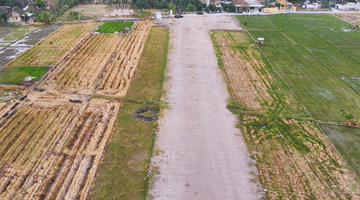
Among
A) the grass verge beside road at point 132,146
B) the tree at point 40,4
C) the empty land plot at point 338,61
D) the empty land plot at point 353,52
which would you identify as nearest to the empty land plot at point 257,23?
the empty land plot at point 338,61

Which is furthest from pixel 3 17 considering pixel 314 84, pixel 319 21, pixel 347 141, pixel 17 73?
pixel 319 21

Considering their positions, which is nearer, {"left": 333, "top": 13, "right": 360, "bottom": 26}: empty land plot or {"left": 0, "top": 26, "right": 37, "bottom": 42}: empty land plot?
{"left": 0, "top": 26, "right": 37, "bottom": 42}: empty land plot

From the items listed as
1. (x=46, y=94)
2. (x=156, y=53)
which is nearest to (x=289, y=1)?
(x=156, y=53)

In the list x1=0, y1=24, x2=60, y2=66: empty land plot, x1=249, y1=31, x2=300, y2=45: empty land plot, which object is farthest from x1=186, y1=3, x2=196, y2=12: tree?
x1=0, y1=24, x2=60, y2=66: empty land plot

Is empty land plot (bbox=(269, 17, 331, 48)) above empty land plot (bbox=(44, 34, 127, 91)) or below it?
above

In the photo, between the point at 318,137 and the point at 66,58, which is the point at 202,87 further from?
the point at 66,58

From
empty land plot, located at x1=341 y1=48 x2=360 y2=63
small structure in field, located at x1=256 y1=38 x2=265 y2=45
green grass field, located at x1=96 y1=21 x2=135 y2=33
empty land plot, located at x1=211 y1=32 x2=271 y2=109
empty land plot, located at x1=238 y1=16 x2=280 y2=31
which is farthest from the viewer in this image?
empty land plot, located at x1=238 y1=16 x2=280 y2=31

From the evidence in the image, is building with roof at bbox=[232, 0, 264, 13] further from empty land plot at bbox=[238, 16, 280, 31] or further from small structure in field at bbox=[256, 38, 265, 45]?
small structure in field at bbox=[256, 38, 265, 45]
